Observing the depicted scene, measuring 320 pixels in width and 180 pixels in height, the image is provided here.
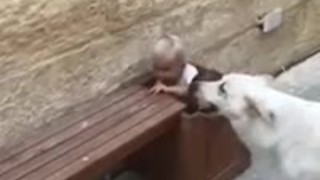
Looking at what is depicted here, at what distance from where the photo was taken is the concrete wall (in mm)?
2031

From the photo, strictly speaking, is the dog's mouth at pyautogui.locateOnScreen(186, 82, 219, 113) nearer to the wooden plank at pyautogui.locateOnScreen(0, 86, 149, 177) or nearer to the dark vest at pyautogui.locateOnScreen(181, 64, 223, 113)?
the dark vest at pyautogui.locateOnScreen(181, 64, 223, 113)

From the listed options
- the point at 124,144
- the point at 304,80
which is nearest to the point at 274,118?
the point at 124,144

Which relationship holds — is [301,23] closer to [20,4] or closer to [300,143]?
[300,143]

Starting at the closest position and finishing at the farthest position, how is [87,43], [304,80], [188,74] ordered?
[87,43] < [188,74] < [304,80]

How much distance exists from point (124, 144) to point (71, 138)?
154mm

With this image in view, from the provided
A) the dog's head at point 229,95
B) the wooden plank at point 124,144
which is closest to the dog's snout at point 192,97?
the dog's head at point 229,95

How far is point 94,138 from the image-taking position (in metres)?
2.14

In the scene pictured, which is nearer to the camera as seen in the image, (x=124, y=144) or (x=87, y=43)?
(x=124, y=144)

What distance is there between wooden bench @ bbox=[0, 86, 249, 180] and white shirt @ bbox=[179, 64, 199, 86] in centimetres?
12

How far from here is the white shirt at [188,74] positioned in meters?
2.43

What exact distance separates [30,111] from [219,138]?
0.75 metres

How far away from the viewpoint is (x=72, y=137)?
214cm

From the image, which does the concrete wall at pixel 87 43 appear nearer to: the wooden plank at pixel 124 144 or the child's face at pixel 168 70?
the child's face at pixel 168 70

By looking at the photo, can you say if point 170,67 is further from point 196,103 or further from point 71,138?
point 71,138
